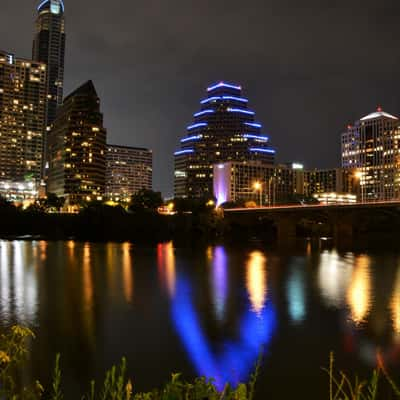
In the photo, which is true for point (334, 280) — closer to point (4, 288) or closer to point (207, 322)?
point (207, 322)

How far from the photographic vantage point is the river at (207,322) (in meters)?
15.6

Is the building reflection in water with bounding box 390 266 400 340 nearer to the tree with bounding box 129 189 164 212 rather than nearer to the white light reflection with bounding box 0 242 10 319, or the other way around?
the white light reflection with bounding box 0 242 10 319

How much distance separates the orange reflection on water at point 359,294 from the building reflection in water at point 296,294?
9.59 feet

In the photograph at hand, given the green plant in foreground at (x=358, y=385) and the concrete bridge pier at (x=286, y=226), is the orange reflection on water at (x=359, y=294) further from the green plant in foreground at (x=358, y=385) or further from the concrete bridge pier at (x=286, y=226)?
the concrete bridge pier at (x=286, y=226)

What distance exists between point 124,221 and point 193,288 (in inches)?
3701

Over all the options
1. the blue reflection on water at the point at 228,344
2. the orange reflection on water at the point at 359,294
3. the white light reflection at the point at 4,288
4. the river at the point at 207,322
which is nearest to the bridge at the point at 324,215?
the orange reflection on water at the point at 359,294

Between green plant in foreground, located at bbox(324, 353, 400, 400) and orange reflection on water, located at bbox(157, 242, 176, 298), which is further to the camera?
orange reflection on water, located at bbox(157, 242, 176, 298)

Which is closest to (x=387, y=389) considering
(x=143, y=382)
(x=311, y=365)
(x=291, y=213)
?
(x=311, y=365)

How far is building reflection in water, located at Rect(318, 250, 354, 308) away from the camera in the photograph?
30203mm

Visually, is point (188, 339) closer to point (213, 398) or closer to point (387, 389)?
point (387, 389)

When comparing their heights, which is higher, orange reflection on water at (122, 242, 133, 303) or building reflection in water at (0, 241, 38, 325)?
building reflection in water at (0, 241, 38, 325)

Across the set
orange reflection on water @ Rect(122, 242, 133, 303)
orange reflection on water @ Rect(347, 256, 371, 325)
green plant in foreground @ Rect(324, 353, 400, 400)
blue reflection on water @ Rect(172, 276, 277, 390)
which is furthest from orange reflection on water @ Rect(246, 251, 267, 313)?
green plant in foreground @ Rect(324, 353, 400, 400)

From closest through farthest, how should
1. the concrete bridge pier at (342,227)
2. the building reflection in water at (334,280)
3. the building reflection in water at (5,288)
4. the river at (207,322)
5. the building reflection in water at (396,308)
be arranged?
1. the river at (207,322)
2. the building reflection in water at (396,308)
3. the building reflection in water at (5,288)
4. the building reflection in water at (334,280)
5. the concrete bridge pier at (342,227)

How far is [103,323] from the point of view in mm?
22219
